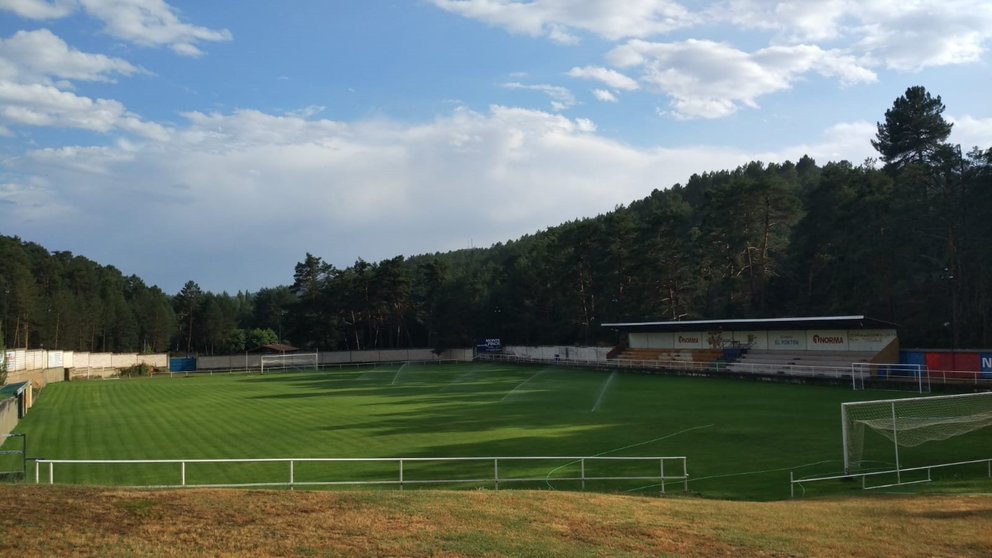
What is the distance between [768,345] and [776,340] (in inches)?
38.7

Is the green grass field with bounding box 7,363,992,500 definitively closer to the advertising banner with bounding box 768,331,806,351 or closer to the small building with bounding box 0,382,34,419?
the small building with bounding box 0,382,34,419

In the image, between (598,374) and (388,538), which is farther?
(598,374)

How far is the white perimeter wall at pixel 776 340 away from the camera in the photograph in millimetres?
50406

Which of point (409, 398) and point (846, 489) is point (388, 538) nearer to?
point (846, 489)

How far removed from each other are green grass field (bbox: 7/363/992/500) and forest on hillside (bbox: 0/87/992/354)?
16651 millimetres

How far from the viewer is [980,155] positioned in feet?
164

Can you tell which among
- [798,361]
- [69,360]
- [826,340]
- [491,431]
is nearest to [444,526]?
[491,431]

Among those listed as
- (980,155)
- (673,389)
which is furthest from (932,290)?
(673,389)

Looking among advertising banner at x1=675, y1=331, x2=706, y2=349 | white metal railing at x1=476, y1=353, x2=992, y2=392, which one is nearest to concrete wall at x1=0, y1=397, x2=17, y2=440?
white metal railing at x1=476, y1=353, x2=992, y2=392

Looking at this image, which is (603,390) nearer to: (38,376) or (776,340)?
(776,340)

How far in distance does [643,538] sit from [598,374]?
184ft

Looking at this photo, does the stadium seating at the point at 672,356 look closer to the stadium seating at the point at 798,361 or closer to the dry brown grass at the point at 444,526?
the stadium seating at the point at 798,361

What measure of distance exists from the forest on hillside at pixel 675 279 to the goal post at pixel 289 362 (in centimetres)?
1697

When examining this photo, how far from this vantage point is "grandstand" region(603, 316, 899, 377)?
4938 centimetres
